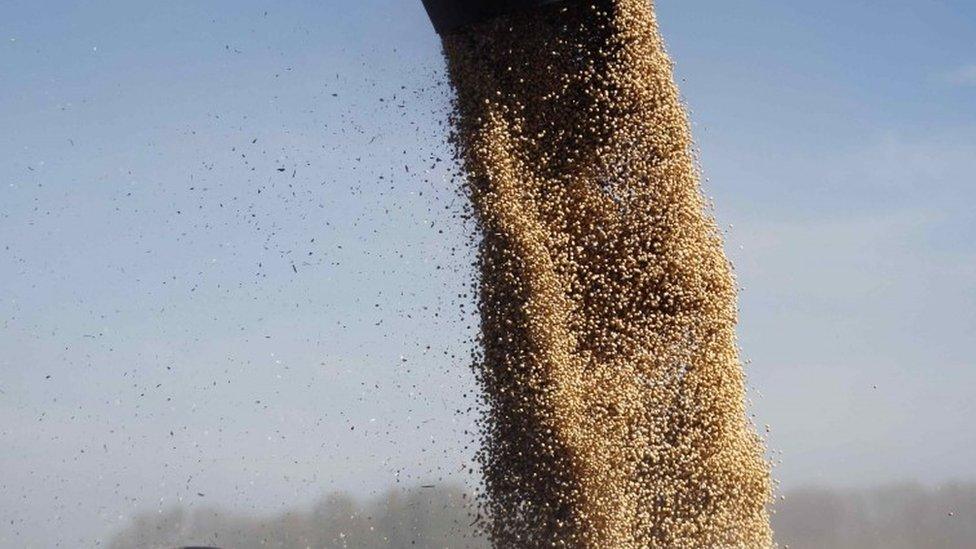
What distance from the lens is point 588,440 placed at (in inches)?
244

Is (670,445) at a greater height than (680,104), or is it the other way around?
(680,104)

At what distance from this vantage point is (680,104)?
21.5 feet

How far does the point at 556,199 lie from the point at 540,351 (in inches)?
32.4

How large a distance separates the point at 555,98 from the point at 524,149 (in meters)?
0.32

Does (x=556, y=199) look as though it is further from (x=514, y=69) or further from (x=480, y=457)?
(x=480, y=457)

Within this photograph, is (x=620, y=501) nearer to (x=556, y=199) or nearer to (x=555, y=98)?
(x=556, y=199)

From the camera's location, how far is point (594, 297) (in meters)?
6.32

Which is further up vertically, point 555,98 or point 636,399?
point 555,98

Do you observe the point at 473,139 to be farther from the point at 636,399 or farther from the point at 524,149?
the point at 636,399

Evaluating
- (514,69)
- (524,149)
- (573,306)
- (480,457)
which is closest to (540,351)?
(573,306)

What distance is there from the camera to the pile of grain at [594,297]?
621cm

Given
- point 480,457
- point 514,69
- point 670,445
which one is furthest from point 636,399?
point 514,69

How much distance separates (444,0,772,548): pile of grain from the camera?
6.21m

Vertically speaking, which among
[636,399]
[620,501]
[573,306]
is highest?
[573,306]
